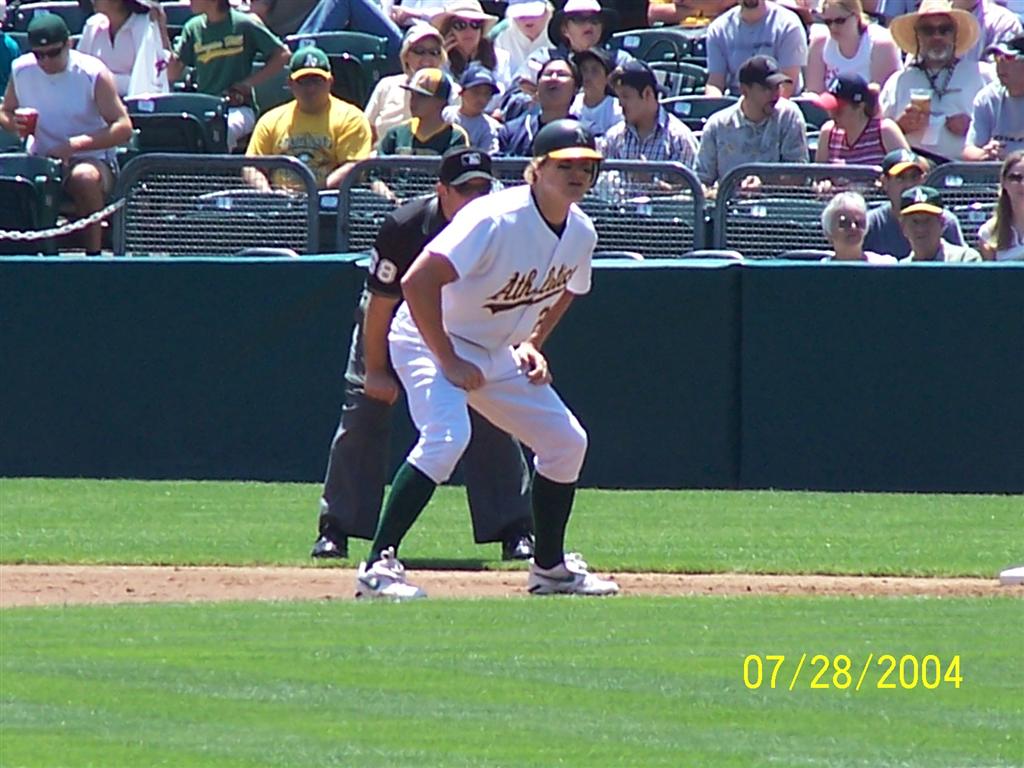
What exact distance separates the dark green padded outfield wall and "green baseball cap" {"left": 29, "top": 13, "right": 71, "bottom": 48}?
2.74m

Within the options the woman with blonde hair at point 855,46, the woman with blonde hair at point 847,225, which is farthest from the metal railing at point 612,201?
the woman with blonde hair at point 855,46

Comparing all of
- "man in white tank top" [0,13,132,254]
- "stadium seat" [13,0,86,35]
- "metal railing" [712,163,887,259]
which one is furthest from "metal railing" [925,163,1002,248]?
"stadium seat" [13,0,86,35]

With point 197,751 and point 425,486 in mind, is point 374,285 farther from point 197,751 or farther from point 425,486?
point 197,751

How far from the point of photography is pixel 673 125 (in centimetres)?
1403

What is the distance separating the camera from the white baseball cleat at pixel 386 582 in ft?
27.2

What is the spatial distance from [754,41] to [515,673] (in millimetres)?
9853

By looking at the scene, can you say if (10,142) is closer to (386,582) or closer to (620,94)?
(620,94)

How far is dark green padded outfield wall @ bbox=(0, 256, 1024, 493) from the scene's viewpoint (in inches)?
477

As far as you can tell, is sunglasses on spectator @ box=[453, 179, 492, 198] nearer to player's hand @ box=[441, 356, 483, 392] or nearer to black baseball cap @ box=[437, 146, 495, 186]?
black baseball cap @ box=[437, 146, 495, 186]

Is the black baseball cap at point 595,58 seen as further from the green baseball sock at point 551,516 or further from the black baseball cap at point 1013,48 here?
the green baseball sock at point 551,516

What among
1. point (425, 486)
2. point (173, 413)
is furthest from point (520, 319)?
point (173, 413)

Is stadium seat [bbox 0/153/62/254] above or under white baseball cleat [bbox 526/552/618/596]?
above

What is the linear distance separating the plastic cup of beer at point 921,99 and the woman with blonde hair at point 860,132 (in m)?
0.44

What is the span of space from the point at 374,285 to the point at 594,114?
6.08m
